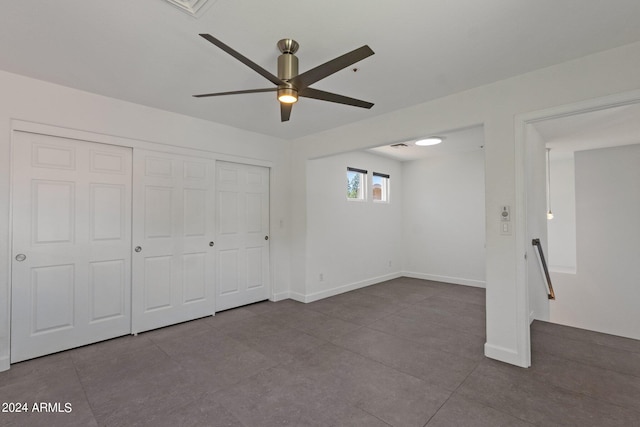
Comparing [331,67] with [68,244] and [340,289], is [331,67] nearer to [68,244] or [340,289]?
[68,244]

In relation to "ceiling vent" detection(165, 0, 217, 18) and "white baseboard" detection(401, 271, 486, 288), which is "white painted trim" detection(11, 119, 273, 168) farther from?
"white baseboard" detection(401, 271, 486, 288)

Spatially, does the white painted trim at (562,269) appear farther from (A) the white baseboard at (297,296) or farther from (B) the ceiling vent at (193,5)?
(B) the ceiling vent at (193,5)

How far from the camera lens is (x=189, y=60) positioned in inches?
93.4

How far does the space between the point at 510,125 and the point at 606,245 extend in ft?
12.4

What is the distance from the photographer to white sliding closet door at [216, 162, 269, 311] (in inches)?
161

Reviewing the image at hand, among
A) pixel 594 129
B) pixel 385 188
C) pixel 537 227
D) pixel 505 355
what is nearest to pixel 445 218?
pixel 385 188

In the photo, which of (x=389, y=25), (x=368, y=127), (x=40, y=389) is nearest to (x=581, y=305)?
(x=368, y=127)

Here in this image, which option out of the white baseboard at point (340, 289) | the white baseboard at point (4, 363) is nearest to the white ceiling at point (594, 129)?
the white baseboard at point (340, 289)

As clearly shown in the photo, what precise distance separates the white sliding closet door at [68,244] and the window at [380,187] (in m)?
4.38

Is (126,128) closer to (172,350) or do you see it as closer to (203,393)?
(172,350)

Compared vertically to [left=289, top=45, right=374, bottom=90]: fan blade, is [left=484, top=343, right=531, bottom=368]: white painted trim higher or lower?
lower

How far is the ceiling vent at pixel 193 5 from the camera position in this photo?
5.67 ft

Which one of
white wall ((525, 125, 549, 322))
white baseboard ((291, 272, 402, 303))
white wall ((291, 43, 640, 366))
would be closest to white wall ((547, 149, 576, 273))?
white wall ((525, 125, 549, 322))

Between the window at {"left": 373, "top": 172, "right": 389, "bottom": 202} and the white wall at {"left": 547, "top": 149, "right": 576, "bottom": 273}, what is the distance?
10.5 ft
